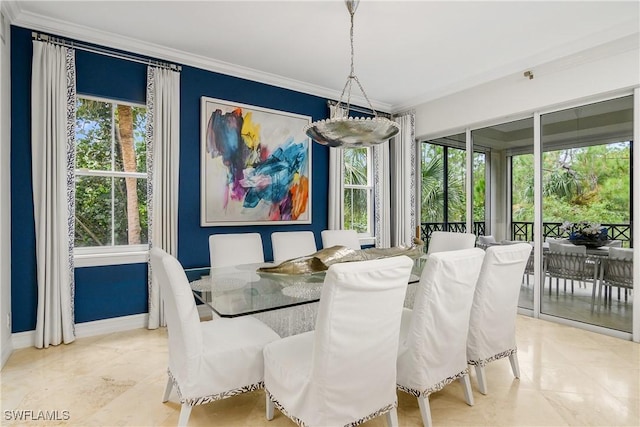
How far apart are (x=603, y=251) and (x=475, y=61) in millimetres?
2285

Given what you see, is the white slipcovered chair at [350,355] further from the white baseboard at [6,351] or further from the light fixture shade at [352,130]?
the white baseboard at [6,351]

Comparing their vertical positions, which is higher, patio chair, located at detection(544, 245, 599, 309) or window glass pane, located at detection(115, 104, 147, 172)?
window glass pane, located at detection(115, 104, 147, 172)

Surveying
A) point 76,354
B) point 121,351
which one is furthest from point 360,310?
point 76,354

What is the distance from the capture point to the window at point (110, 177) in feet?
11.0

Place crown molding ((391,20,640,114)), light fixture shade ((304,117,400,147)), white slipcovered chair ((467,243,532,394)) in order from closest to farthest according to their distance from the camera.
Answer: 1. white slipcovered chair ((467,243,532,394))
2. light fixture shade ((304,117,400,147))
3. crown molding ((391,20,640,114))

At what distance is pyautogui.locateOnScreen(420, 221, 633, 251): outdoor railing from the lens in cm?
328

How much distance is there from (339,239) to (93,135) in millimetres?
2586

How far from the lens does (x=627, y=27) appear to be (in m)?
3.02

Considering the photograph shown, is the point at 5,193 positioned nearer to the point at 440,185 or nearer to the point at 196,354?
the point at 196,354

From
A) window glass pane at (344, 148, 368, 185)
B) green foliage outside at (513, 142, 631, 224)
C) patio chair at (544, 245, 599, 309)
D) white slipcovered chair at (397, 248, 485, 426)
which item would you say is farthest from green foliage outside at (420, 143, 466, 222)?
white slipcovered chair at (397, 248, 485, 426)

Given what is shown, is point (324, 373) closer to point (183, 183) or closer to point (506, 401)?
point (506, 401)

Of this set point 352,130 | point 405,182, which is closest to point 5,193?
point 352,130

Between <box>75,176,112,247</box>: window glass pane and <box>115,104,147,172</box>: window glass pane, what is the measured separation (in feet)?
0.76

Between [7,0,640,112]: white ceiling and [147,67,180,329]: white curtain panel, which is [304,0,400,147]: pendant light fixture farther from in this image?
[147,67,180,329]: white curtain panel
